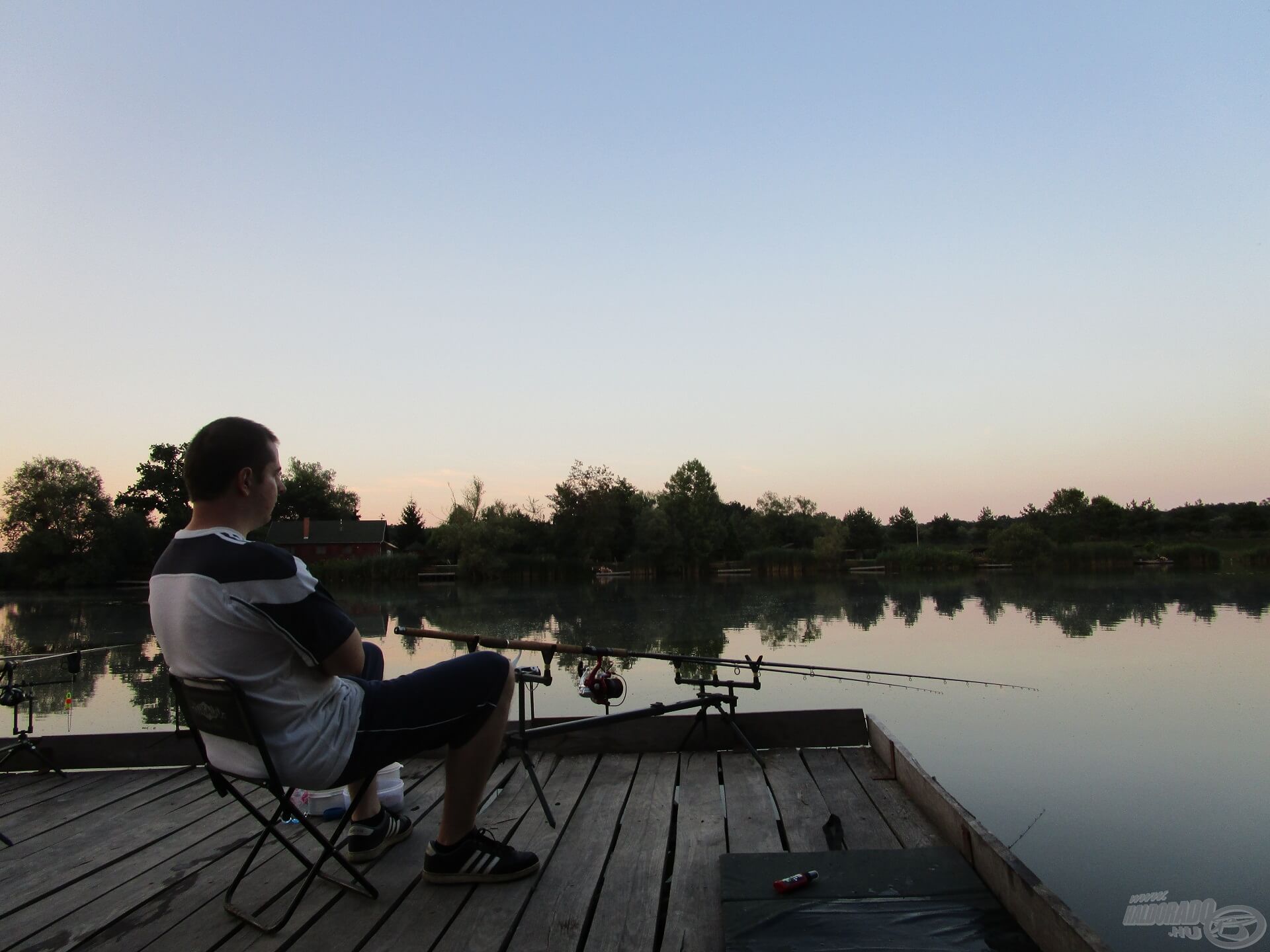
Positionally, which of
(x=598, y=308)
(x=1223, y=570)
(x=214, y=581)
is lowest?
(x=1223, y=570)

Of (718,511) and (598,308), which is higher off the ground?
(598,308)

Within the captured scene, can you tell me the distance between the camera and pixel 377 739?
7.48 ft

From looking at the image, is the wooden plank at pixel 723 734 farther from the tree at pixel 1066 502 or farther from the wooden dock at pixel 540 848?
the tree at pixel 1066 502

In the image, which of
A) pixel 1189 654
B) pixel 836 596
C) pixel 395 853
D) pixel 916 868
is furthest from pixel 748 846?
pixel 836 596

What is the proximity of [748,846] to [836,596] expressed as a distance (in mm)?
23281

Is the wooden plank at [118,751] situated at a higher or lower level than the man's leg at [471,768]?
lower

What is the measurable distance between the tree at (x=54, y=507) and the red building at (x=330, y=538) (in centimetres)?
1196

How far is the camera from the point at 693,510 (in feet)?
164

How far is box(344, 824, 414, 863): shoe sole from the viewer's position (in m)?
2.81

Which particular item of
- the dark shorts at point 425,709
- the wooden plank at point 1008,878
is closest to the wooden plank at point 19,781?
the dark shorts at point 425,709

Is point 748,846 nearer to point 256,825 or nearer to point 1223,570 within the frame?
point 256,825

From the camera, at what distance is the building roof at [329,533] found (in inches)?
2354

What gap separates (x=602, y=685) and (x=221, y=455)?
7.57 ft

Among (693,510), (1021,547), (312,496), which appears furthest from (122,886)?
(312,496)
